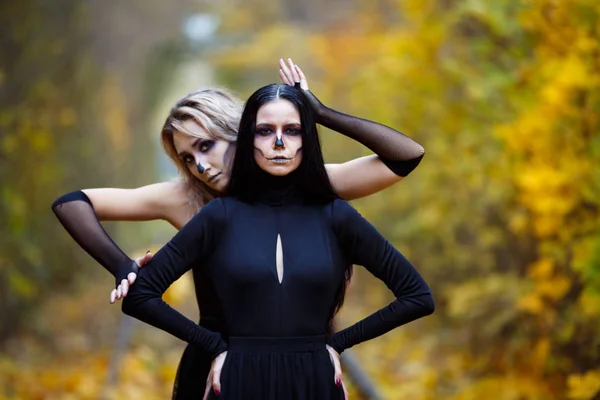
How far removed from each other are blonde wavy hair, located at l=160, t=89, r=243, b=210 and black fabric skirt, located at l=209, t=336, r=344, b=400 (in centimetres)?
85

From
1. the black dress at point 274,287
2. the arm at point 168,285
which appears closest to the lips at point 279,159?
the black dress at point 274,287

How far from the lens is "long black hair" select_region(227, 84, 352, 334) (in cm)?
280

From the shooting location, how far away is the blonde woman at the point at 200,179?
295cm

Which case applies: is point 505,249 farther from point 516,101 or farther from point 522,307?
point 516,101

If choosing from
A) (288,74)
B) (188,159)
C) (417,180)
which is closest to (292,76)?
(288,74)

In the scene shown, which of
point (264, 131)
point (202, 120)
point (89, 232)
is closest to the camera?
point (264, 131)

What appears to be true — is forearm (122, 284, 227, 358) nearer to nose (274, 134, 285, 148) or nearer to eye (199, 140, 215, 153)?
nose (274, 134, 285, 148)

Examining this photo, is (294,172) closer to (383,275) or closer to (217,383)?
(383,275)

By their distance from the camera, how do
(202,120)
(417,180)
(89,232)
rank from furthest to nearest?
(417,180) < (202,120) < (89,232)

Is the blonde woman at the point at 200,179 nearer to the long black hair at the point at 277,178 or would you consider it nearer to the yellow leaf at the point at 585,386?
the long black hair at the point at 277,178

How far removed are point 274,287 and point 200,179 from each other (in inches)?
31.7

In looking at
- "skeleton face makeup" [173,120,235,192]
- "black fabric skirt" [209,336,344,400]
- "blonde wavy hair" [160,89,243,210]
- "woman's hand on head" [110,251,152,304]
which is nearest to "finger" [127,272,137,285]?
"woman's hand on head" [110,251,152,304]

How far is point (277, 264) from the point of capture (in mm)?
2727

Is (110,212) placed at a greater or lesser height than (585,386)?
greater
